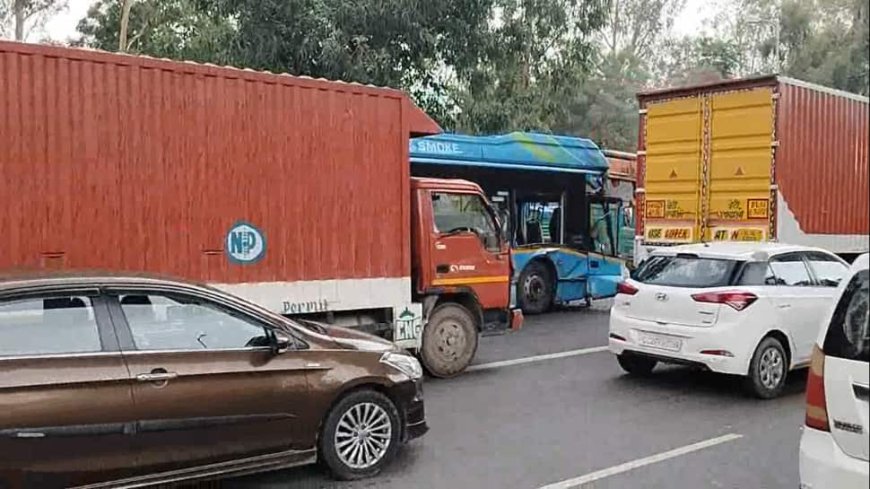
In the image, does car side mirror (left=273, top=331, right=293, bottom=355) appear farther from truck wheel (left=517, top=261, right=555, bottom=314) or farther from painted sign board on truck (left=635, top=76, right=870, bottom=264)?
truck wheel (left=517, top=261, right=555, bottom=314)

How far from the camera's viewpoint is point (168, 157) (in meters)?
6.98

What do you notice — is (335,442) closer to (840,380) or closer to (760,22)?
(840,380)

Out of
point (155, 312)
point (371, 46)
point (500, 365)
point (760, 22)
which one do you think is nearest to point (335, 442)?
point (155, 312)

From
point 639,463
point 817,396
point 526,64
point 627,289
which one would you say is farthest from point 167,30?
point 817,396

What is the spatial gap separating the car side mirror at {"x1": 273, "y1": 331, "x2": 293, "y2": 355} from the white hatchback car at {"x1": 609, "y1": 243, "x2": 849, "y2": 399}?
4.30m

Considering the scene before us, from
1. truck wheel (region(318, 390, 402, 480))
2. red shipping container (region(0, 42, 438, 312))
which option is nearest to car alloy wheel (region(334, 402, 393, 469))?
truck wheel (region(318, 390, 402, 480))

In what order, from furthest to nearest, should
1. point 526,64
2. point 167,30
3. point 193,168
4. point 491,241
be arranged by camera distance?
1. point 167,30
2. point 526,64
3. point 491,241
4. point 193,168

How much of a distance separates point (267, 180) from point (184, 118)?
93 cm

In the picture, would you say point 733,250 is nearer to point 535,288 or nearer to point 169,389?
point 169,389

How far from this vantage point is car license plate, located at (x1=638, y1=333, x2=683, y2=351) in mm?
7953

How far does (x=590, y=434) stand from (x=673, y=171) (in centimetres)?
624

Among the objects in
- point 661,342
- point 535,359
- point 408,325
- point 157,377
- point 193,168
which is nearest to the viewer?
point 157,377

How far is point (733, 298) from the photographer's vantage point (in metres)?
7.72

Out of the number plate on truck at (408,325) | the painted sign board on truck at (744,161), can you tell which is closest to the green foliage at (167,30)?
the number plate on truck at (408,325)
